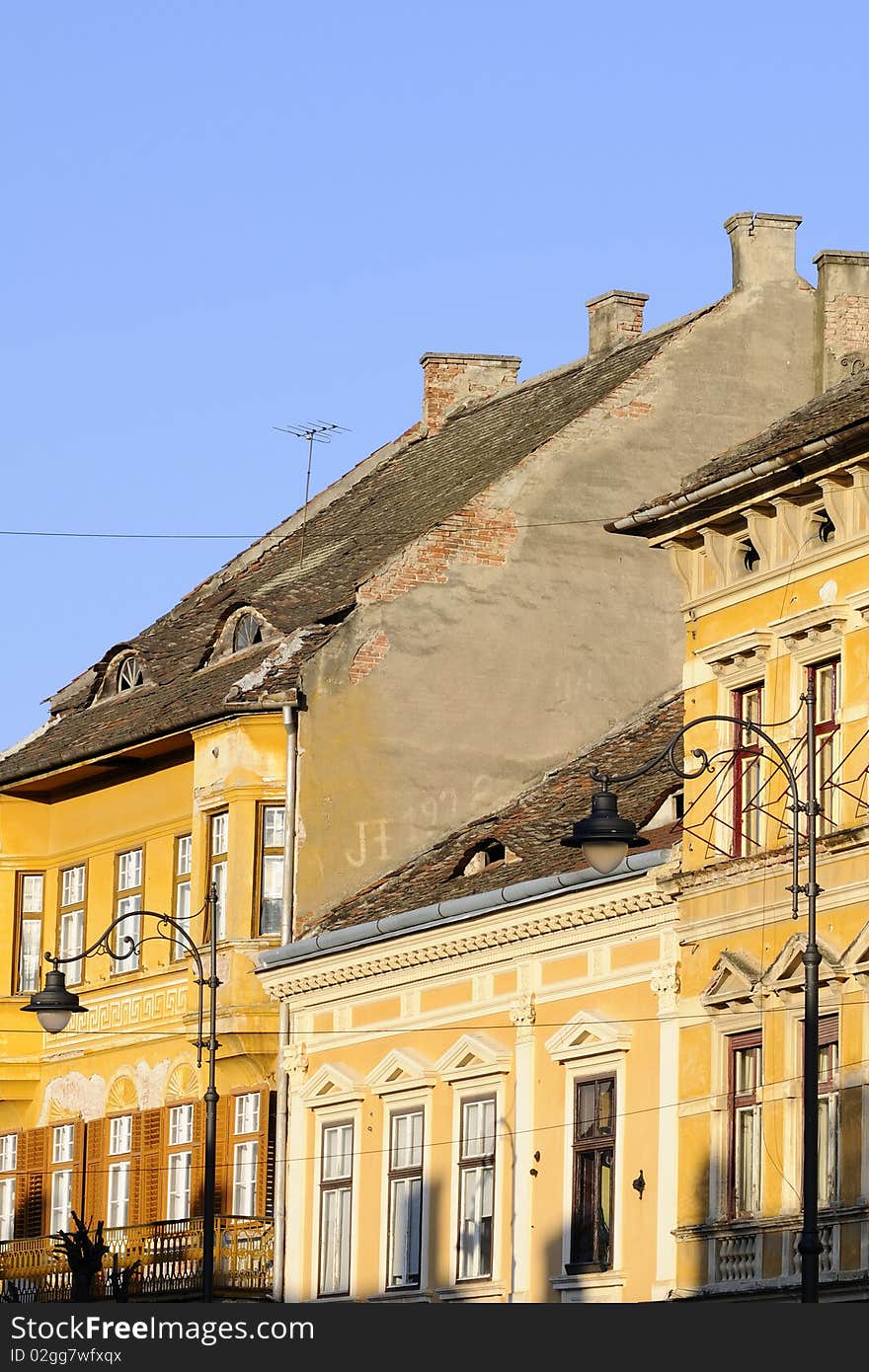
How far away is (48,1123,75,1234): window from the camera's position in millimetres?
45000

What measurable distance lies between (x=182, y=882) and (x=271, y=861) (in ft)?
7.12

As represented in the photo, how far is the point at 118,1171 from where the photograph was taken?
1730 inches

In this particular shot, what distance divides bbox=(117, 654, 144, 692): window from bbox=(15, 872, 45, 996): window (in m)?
3.22

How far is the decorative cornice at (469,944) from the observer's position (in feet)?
111

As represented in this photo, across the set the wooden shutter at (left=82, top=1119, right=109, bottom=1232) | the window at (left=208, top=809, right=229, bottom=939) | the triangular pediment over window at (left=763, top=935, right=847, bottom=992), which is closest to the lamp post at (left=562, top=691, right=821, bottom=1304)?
the triangular pediment over window at (left=763, top=935, right=847, bottom=992)

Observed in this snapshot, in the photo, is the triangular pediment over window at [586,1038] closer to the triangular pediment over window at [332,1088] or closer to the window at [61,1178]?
the triangular pediment over window at [332,1088]

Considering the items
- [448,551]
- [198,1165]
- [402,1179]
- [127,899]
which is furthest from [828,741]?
[127,899]

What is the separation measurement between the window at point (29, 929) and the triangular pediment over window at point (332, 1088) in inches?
311

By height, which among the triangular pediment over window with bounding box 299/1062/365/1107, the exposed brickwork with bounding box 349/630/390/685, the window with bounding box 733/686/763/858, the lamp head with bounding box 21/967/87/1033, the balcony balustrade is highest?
the exposed brickwork with bounding box 349/630/390/685

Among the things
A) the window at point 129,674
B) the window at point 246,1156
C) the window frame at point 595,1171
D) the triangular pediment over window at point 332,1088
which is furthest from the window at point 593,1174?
the window at point 129,674

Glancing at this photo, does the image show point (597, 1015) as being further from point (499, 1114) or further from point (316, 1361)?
point (316, 1361)

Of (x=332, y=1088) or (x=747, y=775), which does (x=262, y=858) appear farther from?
(x=747, y=775)

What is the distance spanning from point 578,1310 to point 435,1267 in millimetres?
17058

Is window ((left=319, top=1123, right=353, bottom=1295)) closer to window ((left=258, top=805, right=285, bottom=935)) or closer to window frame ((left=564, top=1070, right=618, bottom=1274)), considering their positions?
window ((left=258, top=805, right=285, bottom=935))
